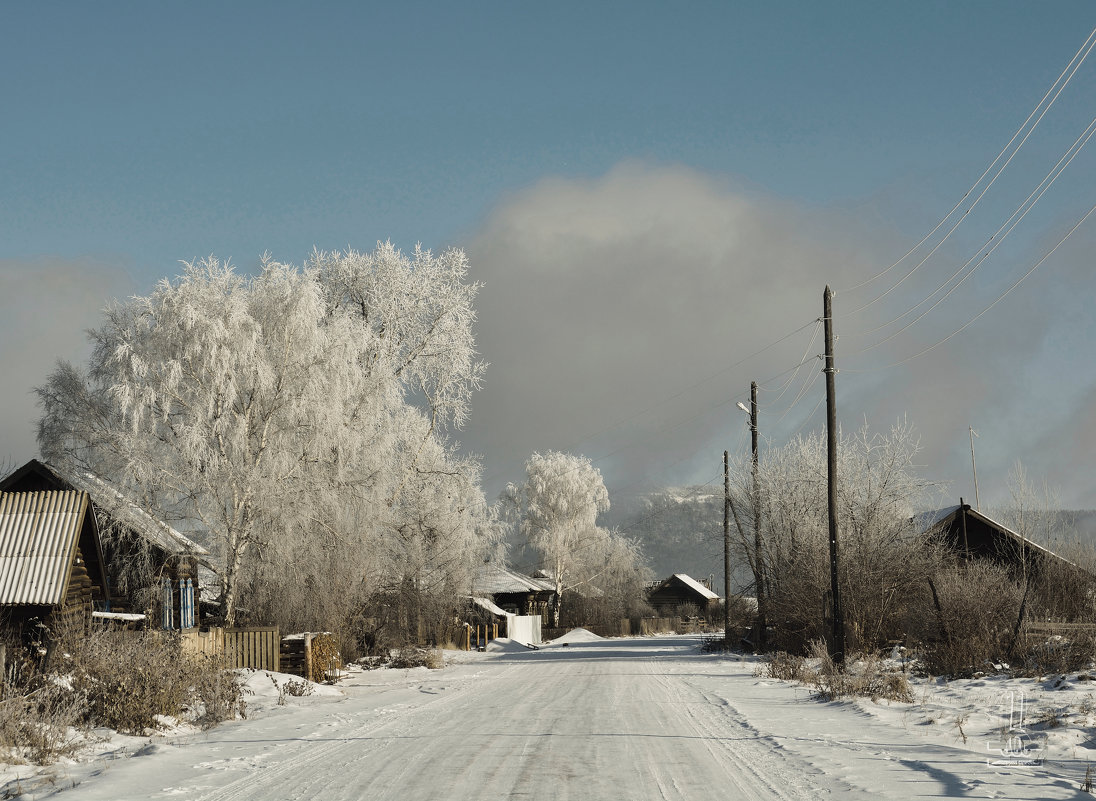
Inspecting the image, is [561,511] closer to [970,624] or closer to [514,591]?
[514,591]

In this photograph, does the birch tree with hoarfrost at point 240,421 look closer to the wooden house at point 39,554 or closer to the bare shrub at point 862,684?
the wooden house at point 39,554

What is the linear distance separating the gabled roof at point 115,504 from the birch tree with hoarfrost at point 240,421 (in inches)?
16.0

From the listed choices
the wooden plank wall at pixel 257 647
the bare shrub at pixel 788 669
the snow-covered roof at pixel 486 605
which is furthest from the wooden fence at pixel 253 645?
the snow-covered roof at pixel 486 605

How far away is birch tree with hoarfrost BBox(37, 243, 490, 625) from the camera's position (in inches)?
1049

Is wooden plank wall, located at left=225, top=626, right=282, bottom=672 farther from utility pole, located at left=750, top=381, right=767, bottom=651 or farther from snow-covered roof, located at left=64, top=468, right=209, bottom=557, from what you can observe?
utility pole, located at left=750, top=381, right=767, bottom=651

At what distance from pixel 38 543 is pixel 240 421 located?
10.5m

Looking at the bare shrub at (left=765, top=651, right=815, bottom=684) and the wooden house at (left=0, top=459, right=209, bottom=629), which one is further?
the wooden house at (left=0, top=459, right=209, bottom=629)

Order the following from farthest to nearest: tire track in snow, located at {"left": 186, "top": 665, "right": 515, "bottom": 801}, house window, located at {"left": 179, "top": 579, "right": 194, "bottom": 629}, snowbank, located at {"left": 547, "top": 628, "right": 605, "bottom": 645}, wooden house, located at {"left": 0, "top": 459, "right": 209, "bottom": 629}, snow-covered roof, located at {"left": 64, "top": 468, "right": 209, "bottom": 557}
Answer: snowbank, located at {"left": 547, "top": 628, "right": 605, "bottom": 645} < house window, located at {"left": 179, "top": 579, "right": 194, "bottom": 629} < wooden house, located at {"left": 0, "top": 459, "right": 209, "bottom": 629} < snow-covered roof, located at {"left": 64, "top": 468, "right": 209, "bottom": 557} < tire track in snow, located at {"left": 186, "top": 665, "right": 515, "bottom": 801}

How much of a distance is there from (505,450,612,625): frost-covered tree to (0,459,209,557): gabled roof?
46446mm

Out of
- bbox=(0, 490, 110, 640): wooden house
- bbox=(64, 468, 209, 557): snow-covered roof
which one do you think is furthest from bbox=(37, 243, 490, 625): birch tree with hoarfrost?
bbox=(0, 490, 110, 640): wooden house

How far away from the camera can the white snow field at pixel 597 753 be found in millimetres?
9352

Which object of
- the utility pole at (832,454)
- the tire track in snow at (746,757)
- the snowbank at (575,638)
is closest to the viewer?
the tire track in snow at (746,757)

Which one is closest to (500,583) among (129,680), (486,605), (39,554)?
(486,605)

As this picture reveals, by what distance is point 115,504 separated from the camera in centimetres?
2634
